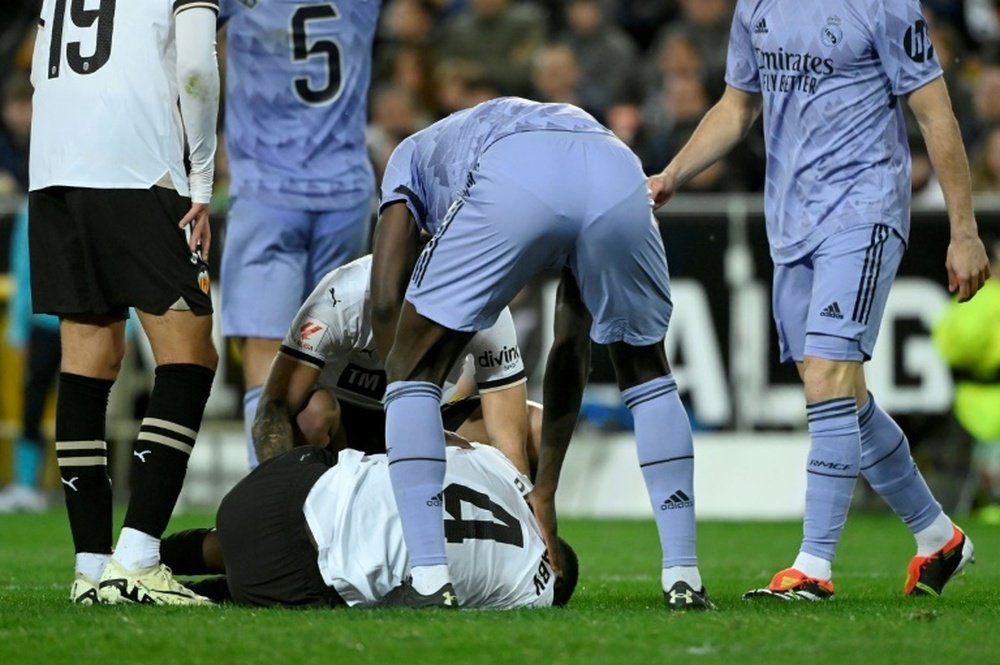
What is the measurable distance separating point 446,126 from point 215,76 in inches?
30.5

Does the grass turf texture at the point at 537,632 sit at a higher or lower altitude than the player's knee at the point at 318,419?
lower

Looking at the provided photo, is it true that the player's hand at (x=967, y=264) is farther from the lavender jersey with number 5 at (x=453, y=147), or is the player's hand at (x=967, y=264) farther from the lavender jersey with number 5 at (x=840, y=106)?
the lavender jersey with number 5 at (x=453, y=147)

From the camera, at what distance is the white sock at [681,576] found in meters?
5.32

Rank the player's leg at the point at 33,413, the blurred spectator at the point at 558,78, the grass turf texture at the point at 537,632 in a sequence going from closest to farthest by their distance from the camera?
the grass turf texture at the point at 537,632 → the player's leg at the point at 33,413 → the blurred spectator at the point at 558,78

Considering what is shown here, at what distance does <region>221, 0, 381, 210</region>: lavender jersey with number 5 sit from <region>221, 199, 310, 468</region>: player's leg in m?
0.08

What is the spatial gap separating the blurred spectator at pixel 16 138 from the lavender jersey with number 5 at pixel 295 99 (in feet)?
19.9

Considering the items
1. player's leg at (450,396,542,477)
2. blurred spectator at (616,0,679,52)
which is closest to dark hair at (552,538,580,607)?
player's leg at (450,396,542,477)

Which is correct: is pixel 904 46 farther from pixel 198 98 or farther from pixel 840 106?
pixel 198 98

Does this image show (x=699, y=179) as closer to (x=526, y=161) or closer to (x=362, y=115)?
(x=362, y=115)

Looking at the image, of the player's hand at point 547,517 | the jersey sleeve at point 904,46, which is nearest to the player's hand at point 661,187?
the jersey sleeve at point 904,46

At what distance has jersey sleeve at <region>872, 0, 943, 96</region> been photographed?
19.4 ft

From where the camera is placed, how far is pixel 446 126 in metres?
5.56

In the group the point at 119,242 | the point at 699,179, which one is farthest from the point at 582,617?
the point at 699,179

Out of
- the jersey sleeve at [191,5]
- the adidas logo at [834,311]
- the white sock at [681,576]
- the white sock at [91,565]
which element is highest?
the jersey sleeve at [191,5]
